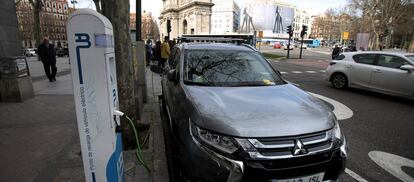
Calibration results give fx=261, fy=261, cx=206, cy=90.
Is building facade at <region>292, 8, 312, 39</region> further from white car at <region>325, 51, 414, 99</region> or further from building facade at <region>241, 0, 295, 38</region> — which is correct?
white car at <region>325, 51, 414, 99</region>

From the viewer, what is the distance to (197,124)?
2.42m

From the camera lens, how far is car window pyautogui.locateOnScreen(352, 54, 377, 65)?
333 inches

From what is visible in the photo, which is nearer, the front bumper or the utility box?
the front bumper

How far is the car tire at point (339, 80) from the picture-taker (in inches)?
366

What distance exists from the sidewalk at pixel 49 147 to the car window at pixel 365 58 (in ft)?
23.0

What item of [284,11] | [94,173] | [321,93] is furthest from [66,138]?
[284,11]

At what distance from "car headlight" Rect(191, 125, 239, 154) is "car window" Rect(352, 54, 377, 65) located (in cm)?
813

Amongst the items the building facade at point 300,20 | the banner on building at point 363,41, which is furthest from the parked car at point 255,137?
the building facade at point 300,20

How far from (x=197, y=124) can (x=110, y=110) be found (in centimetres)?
77

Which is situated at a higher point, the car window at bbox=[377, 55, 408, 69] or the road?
the car window at bbox=[377, 55, 408, 69]

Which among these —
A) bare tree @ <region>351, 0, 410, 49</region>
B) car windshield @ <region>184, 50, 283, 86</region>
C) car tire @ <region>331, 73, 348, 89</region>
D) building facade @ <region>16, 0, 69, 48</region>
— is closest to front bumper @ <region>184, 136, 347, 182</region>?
car windshield @ <region>184, 50, 283, 86</region>

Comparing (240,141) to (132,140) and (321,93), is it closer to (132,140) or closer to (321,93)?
(132,140)

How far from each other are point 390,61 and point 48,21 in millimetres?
93932

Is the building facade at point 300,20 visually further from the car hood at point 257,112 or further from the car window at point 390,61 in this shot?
the car hood at point 257,112
